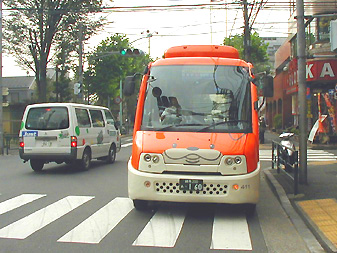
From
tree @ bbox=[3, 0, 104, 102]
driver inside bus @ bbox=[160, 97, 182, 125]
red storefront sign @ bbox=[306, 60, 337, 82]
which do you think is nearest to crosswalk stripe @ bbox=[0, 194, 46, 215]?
driver inside bus @ bbox=[160, 97, 182, 125]

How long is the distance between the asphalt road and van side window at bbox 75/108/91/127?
3046 mm

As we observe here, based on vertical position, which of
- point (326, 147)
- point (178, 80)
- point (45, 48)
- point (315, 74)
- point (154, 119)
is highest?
point (45, 48)

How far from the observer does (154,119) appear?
24.4ft

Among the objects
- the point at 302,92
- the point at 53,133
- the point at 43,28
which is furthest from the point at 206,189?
the point at 43,28

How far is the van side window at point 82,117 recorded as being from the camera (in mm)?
12473

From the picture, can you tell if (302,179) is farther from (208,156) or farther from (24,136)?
(24,136)

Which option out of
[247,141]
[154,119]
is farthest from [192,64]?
[247,141]

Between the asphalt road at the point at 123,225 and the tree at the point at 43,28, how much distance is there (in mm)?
19635

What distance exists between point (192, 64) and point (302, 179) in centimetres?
388

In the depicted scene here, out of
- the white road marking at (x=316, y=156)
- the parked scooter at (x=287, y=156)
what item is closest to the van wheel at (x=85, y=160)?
the parked scooter at (x=287, y=156)

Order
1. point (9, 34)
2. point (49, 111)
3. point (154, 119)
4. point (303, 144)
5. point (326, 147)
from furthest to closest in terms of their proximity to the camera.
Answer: point (9, 34), point (326, 147), point (49, 111), point (303, 144), point (154, 119)

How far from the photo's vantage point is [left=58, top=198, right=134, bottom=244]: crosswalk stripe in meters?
5.86

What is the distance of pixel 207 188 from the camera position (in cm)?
663

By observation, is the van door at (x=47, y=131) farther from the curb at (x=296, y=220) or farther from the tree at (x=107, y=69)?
the tree at (x=107, y=69)
